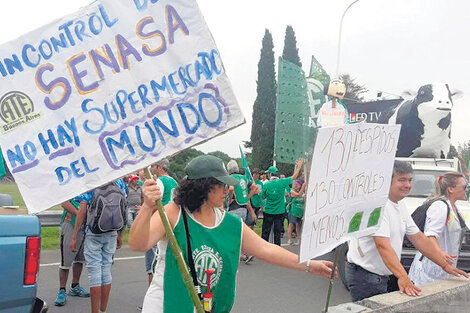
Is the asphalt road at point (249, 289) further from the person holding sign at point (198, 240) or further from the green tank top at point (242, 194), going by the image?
the person holding sign at point (198, 240)

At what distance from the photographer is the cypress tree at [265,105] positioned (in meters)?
36.2

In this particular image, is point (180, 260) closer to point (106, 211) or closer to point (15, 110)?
point (15, 110)

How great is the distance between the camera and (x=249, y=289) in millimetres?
6684

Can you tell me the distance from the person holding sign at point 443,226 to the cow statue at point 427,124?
5714mm

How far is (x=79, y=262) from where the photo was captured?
18.4 ft

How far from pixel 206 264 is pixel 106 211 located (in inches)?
100

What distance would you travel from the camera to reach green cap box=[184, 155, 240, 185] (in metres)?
2.56

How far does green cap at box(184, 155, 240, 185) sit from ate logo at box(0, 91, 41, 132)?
82cm

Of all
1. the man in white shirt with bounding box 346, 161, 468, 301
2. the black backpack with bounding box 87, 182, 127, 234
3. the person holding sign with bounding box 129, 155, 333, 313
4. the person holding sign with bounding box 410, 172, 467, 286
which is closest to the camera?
the person holding sign with bounding box 129, 155, 333, 313

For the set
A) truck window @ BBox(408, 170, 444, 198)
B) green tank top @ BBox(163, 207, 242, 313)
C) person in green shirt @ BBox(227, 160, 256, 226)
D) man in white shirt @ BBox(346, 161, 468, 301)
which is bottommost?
truck window @ BBox(408, 170, 444, 198)

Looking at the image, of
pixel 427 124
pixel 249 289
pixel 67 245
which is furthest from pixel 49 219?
pixel 427 124

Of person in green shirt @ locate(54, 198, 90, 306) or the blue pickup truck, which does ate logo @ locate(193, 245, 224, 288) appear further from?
person in green shirt @ locate(54, 198, 90, 306)

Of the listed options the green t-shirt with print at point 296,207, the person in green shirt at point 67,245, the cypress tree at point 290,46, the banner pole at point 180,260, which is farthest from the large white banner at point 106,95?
the cypress tree at point 290,46

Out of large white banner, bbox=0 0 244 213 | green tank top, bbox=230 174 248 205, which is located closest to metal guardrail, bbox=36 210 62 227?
green tank top, bbox=230 174 248 205
